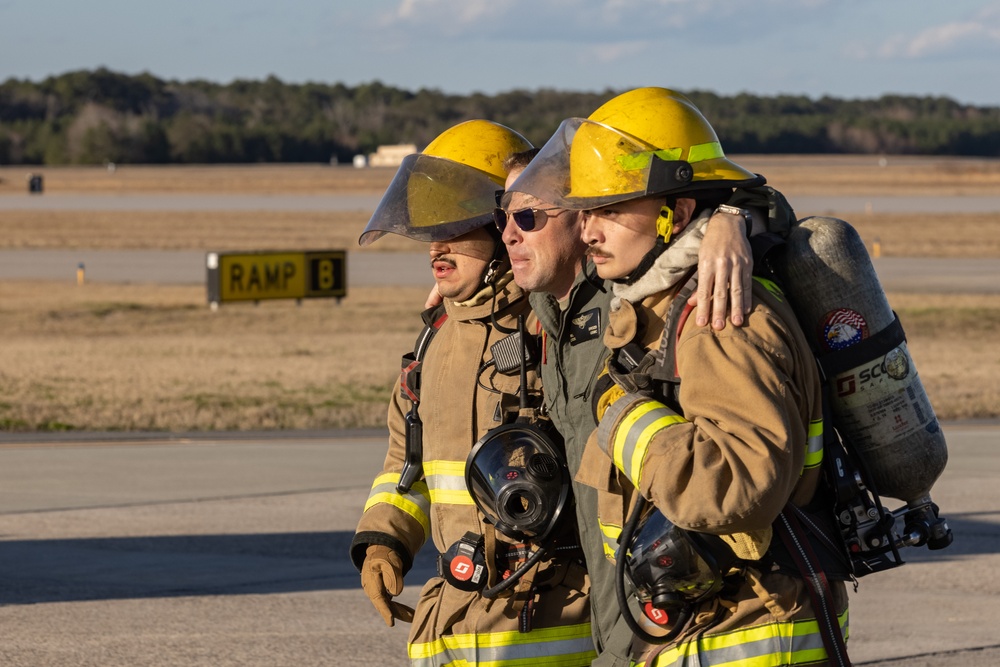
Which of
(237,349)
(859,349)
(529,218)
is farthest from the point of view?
(237,349)

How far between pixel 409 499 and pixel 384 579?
24cm

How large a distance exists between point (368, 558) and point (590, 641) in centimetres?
59

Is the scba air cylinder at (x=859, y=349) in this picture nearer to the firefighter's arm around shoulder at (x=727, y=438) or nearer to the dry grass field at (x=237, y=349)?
the firefighter's arm around shoulder at (x=727, y=438)

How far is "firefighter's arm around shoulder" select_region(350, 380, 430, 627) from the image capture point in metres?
3.62

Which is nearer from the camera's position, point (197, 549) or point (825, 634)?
point (825, 634)

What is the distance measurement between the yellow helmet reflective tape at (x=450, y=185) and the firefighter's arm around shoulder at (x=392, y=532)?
1.39ft

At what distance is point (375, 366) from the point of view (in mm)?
17469

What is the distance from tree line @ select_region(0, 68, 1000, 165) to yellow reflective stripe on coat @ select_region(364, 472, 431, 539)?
302 feet

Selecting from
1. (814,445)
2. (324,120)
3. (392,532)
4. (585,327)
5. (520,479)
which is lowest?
(324,120)

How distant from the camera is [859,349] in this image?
2.85 meters

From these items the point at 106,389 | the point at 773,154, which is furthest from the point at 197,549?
the point at 773,154

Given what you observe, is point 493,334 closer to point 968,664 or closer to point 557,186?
point 557,186

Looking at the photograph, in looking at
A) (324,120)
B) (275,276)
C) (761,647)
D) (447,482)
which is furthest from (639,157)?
(324,120)

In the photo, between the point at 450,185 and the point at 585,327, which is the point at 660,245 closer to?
the point at 585,327
